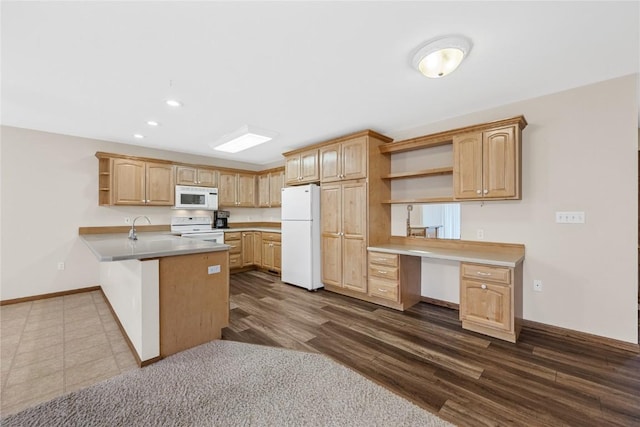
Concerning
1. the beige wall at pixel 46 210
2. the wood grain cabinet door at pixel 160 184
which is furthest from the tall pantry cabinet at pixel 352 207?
the beige wall at pixel 46 210

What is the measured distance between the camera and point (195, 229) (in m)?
5.16

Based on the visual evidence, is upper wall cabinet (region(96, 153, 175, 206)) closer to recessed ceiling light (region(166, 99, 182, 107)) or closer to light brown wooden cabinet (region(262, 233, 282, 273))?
light brown wooden cabinet (region(262, 233, 282, 273))

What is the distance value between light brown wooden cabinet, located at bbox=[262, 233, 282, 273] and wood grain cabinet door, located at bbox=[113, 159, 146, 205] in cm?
229

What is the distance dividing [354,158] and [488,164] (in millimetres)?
1650

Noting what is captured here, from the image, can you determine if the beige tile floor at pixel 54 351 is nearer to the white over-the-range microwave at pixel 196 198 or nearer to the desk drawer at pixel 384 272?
the white over-the-range microwave at pixel 196 198

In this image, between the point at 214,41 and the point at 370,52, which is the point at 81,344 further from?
the point at 370,52

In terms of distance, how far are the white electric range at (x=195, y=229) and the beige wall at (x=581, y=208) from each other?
4.64 m

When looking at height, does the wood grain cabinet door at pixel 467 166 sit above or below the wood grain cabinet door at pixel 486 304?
above

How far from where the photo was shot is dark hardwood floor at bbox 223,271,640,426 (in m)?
1.66

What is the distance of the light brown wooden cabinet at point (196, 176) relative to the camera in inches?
194

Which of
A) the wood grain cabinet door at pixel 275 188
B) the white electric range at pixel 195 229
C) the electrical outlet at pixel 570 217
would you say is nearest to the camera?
the electrical outlet at pixel 570 217

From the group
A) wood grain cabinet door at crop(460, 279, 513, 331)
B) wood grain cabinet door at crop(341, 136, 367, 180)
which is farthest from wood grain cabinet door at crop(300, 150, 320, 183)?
wood grain cabinet door at crop(460, 279, 513, 331)

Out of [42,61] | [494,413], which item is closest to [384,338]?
[494,413]

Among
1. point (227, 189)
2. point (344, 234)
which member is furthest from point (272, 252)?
point (344, 234)
